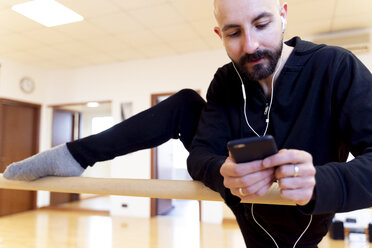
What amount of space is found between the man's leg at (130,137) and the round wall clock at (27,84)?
14.6 feet

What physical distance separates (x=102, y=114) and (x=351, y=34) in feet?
19.8

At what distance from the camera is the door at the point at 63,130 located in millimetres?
5500

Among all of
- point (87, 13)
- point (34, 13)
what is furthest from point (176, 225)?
point (34, 13)

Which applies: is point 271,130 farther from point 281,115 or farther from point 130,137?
point 130,137

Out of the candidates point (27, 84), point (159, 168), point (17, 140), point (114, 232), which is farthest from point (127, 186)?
point (27, 84)

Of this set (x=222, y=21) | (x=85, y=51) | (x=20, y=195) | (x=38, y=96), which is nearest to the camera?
(x=222, y=21)

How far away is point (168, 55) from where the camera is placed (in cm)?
463

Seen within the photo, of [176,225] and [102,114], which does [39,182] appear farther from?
[102,114]

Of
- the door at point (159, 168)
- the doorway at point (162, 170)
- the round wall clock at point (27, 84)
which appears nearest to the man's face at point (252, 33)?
the doorway at point (162, 170)

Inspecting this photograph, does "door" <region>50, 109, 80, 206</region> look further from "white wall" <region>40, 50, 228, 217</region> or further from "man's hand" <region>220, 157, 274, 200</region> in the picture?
"man's hand" <region>220, 157, 274, 200</region>

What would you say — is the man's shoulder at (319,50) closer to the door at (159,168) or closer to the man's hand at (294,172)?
the man's hand at (294,172)

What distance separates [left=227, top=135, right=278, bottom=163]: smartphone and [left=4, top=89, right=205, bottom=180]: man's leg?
513 millimetres

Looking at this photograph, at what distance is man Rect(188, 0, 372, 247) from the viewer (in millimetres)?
640

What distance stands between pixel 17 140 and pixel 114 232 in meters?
2.59
